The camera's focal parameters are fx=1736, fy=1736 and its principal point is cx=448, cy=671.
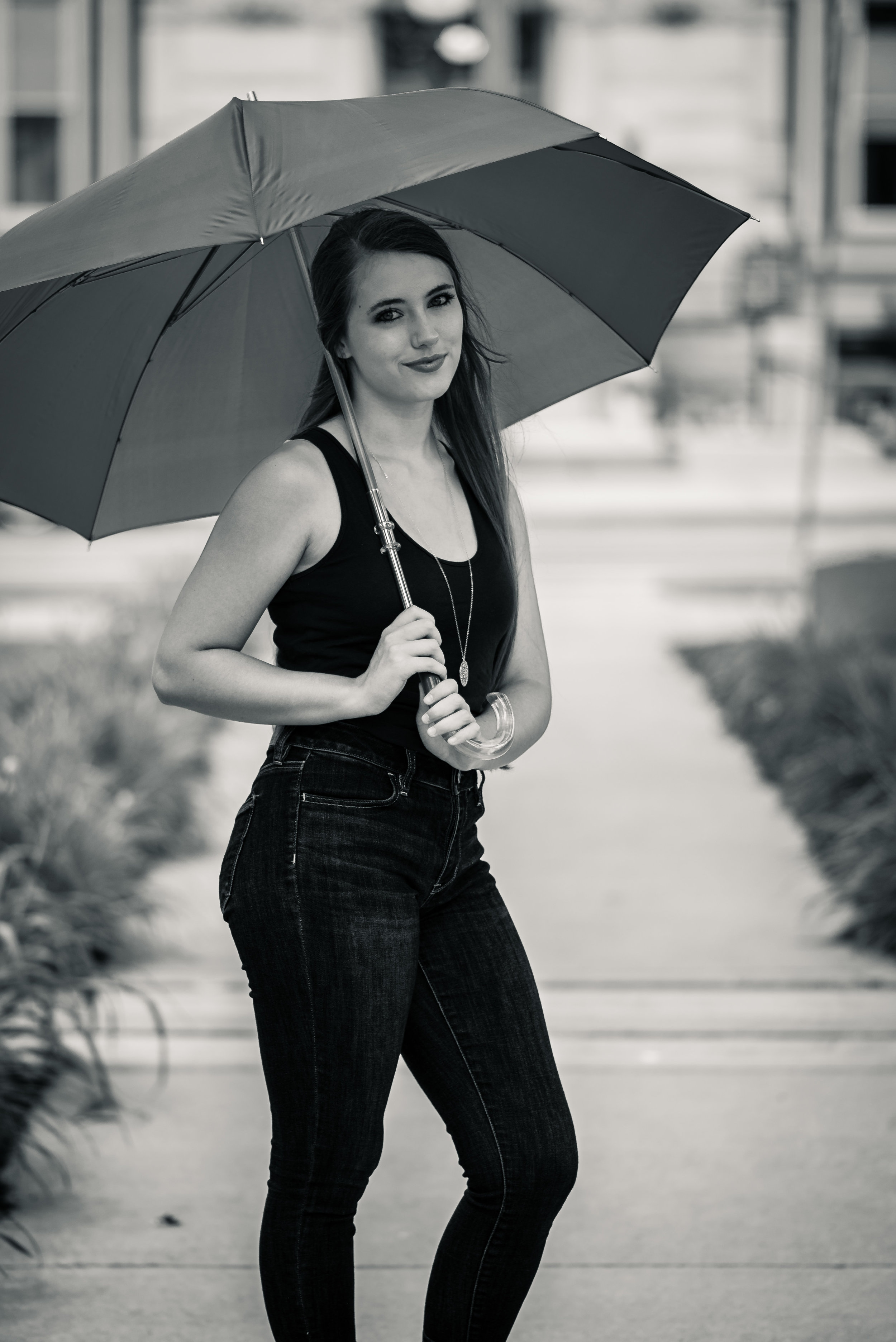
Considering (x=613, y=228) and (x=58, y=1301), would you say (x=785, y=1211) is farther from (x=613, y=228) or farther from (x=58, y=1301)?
(x=613, y=228)

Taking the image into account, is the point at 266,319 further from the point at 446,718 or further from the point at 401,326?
the point at 446,718

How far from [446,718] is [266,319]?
900 mm

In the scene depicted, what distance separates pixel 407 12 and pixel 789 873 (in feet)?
51.2

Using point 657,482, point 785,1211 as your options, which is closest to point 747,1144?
point 785,1211

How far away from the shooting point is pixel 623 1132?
154 inches

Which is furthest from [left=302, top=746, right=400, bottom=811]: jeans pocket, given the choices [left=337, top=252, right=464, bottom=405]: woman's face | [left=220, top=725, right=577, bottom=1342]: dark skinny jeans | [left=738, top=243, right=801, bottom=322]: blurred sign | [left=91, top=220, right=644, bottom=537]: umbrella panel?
[left=738, top=243, right=801, bottom=322]: blurred sign

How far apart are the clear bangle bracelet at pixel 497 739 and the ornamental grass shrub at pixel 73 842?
1.63 meters

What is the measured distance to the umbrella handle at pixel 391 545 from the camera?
91.4 inches

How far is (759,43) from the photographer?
747 inches

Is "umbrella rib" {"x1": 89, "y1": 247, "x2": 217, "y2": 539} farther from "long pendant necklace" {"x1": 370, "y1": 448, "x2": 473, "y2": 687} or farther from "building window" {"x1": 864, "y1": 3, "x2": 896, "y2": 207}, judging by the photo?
"building window" {"x1": 864, "y1": 3, "x2": 896, "y2": 207}

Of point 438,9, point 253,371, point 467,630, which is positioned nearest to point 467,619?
point 467,630

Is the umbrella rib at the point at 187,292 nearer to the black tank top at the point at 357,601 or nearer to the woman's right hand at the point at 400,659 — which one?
the black tank top at the point at 357,601

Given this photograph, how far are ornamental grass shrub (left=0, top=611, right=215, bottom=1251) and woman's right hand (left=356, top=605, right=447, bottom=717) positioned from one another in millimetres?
1698

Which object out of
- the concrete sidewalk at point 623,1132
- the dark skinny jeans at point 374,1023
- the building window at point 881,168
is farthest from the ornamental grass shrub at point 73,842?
the building window at point 881,168
